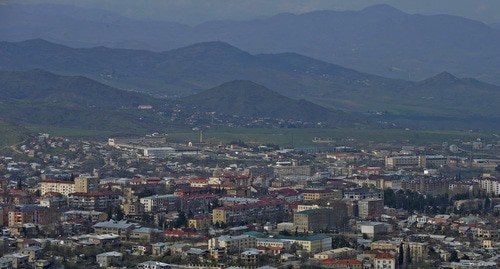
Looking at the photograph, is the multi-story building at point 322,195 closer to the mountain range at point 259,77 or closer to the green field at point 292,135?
the green field at point 292,135

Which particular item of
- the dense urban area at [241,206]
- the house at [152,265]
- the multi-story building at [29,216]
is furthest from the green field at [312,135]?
the house at [152,265]

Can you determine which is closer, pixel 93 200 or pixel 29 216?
pixel 29 216

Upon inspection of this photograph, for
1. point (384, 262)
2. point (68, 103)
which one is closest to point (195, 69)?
point (68, 103)

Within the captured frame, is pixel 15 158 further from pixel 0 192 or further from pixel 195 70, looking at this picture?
pixel 195 70

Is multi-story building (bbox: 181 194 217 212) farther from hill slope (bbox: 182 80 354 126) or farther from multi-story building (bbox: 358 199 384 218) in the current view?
hill slope (bbox: 182 80 354 126)

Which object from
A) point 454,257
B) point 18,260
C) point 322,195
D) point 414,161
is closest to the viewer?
point 18,260

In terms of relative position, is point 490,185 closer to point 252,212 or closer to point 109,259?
point 252,212
